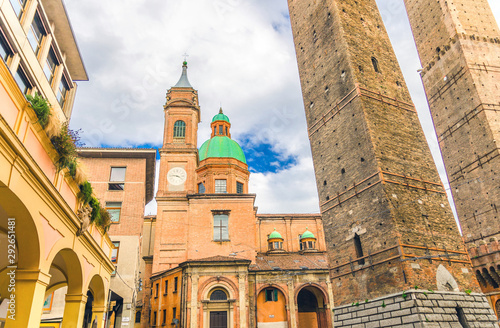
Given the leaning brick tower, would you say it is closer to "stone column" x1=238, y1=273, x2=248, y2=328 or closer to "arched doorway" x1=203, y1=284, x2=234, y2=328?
"stone column" x1=238, y1=273, x2=248, y2=328

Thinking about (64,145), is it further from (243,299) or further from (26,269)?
(243,299)

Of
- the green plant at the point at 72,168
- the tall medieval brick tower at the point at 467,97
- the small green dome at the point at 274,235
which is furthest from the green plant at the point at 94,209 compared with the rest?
the small green dome at the point at 274,235

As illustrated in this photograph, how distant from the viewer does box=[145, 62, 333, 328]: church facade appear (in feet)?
92.4

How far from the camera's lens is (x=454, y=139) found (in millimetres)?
32719

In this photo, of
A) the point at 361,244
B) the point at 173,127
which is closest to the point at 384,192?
the point at 361,244

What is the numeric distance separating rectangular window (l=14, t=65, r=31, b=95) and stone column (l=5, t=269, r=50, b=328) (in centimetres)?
685

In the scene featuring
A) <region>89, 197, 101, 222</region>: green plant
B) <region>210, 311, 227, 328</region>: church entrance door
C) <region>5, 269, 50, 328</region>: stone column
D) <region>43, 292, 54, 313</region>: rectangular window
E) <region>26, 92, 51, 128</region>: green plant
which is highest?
<region>26, 92, 51, 128</region>: green plant

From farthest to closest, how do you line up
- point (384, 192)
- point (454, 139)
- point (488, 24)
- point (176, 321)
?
point (488, 24)
point (454, 139)
point (176, 321)
point (384, 192)

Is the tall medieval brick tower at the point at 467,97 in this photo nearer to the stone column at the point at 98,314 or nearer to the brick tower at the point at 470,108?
the brick tower at the point at 470,108

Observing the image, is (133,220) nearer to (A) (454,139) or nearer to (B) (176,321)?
(B) (176,321)

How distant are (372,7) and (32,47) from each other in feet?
79.7

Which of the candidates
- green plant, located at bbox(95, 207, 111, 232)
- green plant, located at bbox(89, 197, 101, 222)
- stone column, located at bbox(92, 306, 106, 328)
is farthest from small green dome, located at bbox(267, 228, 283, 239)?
green plant, located at bbox(89, 197, 101, 222)

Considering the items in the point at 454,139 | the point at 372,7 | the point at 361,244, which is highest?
the point at 372,7

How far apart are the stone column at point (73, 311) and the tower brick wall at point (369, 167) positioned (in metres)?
12.8
